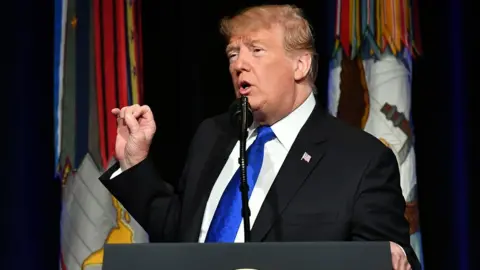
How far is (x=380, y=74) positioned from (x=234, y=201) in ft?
2.39

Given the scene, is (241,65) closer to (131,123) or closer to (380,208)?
(131,123)

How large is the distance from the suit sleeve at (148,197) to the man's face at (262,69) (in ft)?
0.81

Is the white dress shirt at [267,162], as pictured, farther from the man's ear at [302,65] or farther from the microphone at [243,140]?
the microphone at [243,140]

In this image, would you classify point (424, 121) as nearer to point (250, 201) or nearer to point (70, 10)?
point (250, 201)

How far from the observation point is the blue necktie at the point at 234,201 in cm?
149

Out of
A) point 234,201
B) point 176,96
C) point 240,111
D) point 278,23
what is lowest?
point 234,201

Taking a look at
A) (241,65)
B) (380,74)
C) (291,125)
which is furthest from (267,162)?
(380,74)

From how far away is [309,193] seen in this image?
147 centimetres

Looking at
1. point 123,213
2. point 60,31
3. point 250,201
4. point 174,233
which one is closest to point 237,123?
point 250,201

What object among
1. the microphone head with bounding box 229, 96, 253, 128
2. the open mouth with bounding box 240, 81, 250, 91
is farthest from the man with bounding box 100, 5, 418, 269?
the microphone head with bounding box 229, 96, 253, 128

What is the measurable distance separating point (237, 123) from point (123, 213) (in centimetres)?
84

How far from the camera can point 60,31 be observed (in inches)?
86.6

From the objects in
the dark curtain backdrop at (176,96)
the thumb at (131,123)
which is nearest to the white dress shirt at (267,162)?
the thumb at (131,123)

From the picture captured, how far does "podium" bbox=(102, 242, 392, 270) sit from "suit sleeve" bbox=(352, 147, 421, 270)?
0.32 m
